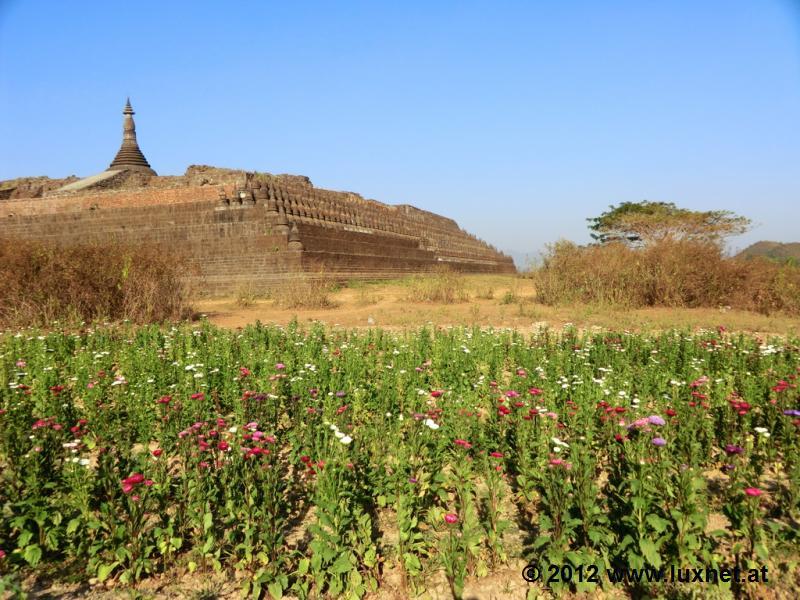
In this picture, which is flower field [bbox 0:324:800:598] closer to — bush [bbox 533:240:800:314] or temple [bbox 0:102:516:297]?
bush [bbox 533:240:800:314]

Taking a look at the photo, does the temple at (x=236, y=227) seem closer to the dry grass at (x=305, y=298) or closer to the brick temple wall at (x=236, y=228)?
the brick temple wall at (x=236, y=228)

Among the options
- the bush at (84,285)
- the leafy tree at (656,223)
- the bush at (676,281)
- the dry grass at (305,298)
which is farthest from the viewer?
the leafy tree at (656,223)

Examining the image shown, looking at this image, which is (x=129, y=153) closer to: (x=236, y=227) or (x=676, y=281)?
(x=236, y=227)

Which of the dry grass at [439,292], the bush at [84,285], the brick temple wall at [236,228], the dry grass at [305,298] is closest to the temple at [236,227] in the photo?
the brick temple wall at [236,228]

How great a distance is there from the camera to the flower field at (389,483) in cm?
251

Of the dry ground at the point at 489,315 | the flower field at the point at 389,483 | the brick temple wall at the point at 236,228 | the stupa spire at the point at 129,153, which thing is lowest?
the flower field at the point at 389,483

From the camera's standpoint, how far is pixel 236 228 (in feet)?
61.7

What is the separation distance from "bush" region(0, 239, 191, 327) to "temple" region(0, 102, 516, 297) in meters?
2.01

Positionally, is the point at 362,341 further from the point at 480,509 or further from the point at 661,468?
the point at 661,468

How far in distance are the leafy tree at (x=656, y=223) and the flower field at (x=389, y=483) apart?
23.2m

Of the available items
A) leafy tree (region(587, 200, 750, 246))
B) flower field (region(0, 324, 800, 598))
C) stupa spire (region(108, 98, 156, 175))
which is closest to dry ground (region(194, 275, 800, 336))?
flower field (region(0, 324, 800, 598))

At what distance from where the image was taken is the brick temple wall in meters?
18.1

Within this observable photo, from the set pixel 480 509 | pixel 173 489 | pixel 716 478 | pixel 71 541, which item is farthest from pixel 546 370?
pixel 71 541

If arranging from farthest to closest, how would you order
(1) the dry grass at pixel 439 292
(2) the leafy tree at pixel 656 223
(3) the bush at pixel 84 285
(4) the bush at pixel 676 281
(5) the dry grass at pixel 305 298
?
(2) the leafy tree at pixel 656 223 → (1) the dry grass at pixel 439 292 → (5) the dry grass at pixel 305 298 → (4) the bush at pixel 676 281 → (3) the bush at pixel 84 285
